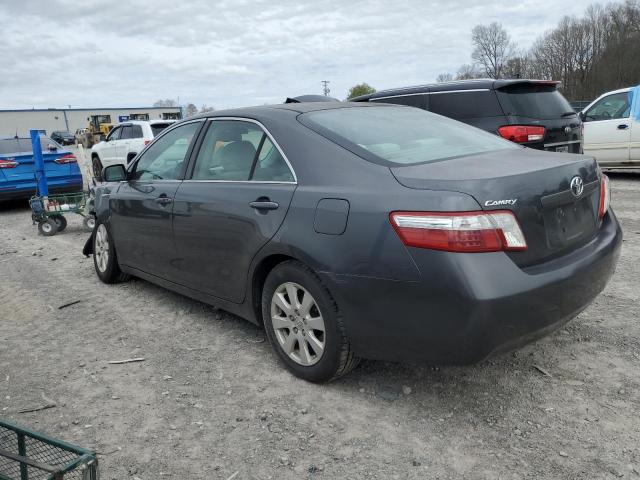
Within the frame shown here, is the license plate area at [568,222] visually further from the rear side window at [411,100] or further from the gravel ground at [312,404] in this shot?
the rear side window at [411,100]

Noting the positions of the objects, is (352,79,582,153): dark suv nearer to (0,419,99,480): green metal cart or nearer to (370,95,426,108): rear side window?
(370,95,426,108): rear side window

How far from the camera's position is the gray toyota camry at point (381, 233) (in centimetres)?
257

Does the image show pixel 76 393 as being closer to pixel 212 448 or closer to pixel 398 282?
pixel 212 448

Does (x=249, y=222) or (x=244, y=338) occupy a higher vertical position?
(x=249, y=222)

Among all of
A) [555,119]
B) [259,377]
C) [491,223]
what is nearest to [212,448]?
[259,377]

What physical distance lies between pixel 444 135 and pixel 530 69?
7824 cm

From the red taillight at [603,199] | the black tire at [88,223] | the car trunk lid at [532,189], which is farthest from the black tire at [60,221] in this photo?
the red taillight at [603,199]

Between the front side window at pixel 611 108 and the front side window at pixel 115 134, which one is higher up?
the front side window at pixel 115 134

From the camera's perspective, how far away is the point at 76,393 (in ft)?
10.9

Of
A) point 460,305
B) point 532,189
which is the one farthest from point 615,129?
point 460,305

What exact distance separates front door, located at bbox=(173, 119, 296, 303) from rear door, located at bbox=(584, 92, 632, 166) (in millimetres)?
8969

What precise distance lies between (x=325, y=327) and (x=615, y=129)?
971 cm

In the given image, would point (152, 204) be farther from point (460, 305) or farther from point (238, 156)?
point (460, 305)

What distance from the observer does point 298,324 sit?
324 centimetres
